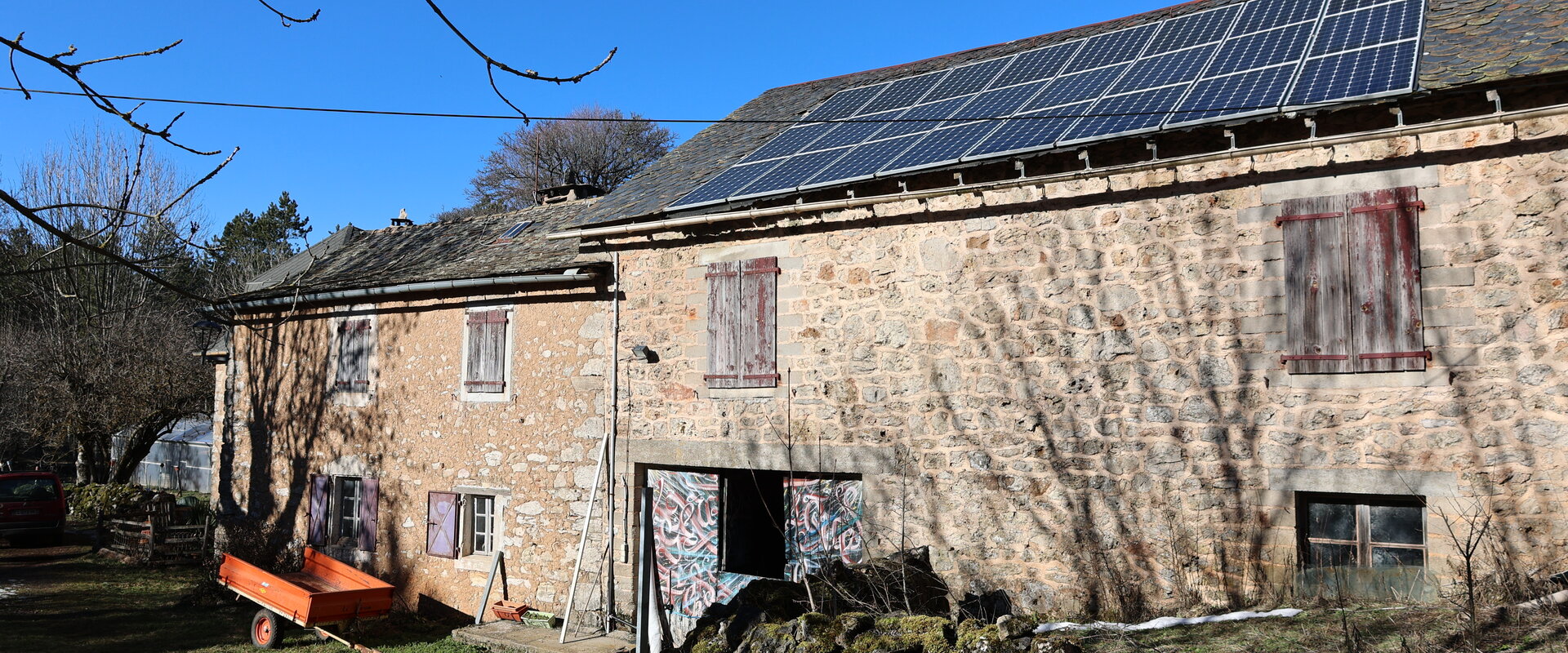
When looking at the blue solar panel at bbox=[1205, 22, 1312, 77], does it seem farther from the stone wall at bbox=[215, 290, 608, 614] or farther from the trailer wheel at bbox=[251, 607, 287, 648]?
the trailer wheel at bbox=[251, 607, 287, 648]

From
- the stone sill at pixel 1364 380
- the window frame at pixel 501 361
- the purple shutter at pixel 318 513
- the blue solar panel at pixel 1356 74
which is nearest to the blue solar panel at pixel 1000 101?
the blue solar panel at pixel 1356 74

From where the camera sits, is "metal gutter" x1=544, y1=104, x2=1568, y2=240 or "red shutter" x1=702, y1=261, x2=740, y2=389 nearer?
"metal gutter" x1=544, y1=104, x2=1568, y2=240

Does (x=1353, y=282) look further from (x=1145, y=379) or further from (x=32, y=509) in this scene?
(x=32, y=509)

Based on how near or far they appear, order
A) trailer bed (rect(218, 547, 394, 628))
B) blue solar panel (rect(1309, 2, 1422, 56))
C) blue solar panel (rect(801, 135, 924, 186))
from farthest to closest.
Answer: trailer bed (rect(218, 547, 394, 628)) → blue solar panel (rect(801, 135, 924, 186)) → blue solar panel (rect(1309, 2, 1422, 56))

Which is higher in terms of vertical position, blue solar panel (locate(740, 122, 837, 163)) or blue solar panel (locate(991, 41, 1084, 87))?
blue solar panel (locate(991, 41, 1084, 87))

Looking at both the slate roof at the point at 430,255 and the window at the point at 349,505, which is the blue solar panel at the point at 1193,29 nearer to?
the slate roof at the point at 430,255

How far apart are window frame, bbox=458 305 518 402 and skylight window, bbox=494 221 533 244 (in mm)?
1979

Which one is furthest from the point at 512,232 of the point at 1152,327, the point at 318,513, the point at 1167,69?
the point at 1152,327

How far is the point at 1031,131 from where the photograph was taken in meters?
8.89

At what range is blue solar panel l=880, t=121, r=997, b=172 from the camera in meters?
9.02

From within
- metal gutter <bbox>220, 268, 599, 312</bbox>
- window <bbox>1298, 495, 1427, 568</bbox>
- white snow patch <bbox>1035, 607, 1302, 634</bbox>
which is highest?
metal gutter <bbox>220, 268, 599, 312</bbox>

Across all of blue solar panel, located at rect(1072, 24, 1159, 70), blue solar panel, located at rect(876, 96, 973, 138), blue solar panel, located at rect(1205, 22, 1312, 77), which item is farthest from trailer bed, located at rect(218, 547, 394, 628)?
blue solar panel, located at rect(1205, 22, 1312, 77)

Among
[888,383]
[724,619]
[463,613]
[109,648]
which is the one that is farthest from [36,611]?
[888,383]

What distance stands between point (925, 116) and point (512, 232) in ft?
23.1
